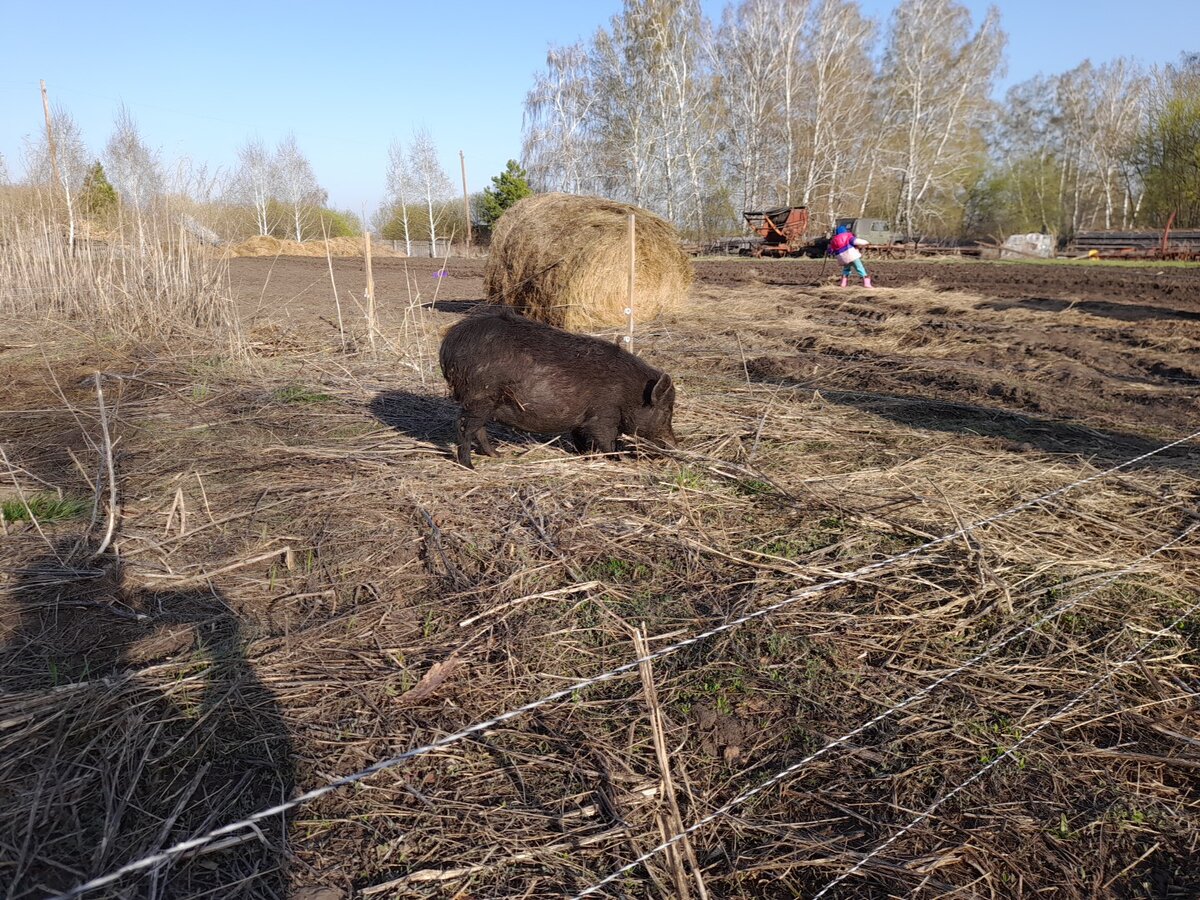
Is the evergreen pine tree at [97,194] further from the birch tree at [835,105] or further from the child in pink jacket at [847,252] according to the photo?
the birch tree at [835,105]

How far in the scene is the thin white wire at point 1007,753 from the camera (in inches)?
82.8

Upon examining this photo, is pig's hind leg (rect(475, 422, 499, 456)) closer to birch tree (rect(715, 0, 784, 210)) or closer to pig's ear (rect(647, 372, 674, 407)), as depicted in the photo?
pig's ear (rect(647, 372, 674, 407))

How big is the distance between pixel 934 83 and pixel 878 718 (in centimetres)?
4727

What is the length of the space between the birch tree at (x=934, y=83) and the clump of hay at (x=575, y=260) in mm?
34266

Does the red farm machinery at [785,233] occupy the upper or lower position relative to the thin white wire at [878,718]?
upper

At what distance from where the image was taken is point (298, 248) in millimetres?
41906

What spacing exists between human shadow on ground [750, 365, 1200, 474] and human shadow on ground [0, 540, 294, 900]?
5165 mm

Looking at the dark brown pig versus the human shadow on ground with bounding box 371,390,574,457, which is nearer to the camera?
the dark brown pig

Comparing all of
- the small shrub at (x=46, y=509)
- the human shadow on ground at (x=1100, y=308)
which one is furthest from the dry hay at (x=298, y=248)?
the small shrub at (x=46, y=509)

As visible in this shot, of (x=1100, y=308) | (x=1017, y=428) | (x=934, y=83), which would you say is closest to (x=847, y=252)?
(x=1100, y=308)

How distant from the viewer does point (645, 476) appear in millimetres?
4941

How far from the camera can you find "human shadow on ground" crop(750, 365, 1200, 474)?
5.27 metres

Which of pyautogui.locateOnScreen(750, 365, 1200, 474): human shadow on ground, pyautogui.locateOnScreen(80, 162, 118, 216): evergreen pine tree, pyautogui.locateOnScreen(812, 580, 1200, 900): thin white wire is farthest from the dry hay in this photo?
pyautogui.locateOnScreen(812, 580, 1200, 900): thin white wire

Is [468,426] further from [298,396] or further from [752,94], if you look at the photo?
[752,94]
